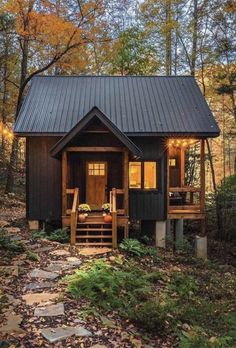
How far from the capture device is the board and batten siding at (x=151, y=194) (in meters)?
14.1

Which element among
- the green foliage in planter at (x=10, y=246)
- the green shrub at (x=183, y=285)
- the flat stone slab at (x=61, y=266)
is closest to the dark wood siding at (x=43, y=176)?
the green foliage in planter at (x=10, y=246)

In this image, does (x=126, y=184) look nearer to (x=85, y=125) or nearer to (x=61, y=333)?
(x=85, y=125)

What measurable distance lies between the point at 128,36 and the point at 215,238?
47.9ft

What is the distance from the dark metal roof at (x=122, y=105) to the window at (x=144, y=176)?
1206 mm

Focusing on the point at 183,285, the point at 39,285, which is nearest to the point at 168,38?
the point at 183,285

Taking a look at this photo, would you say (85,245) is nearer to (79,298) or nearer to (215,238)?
(79,298)

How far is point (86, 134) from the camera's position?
14.1 metres

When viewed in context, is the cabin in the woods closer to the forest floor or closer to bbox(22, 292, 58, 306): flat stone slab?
the forest floor

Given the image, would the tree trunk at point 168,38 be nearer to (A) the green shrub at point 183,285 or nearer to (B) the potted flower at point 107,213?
(B) the potted flower at point 107,213

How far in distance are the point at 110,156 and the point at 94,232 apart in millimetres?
3197

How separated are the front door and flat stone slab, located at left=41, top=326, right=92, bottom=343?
9.36 m

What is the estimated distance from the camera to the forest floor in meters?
5.47

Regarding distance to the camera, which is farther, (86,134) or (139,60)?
(139,60)

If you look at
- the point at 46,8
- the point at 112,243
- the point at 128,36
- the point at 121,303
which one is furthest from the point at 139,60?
the point at 121,303
